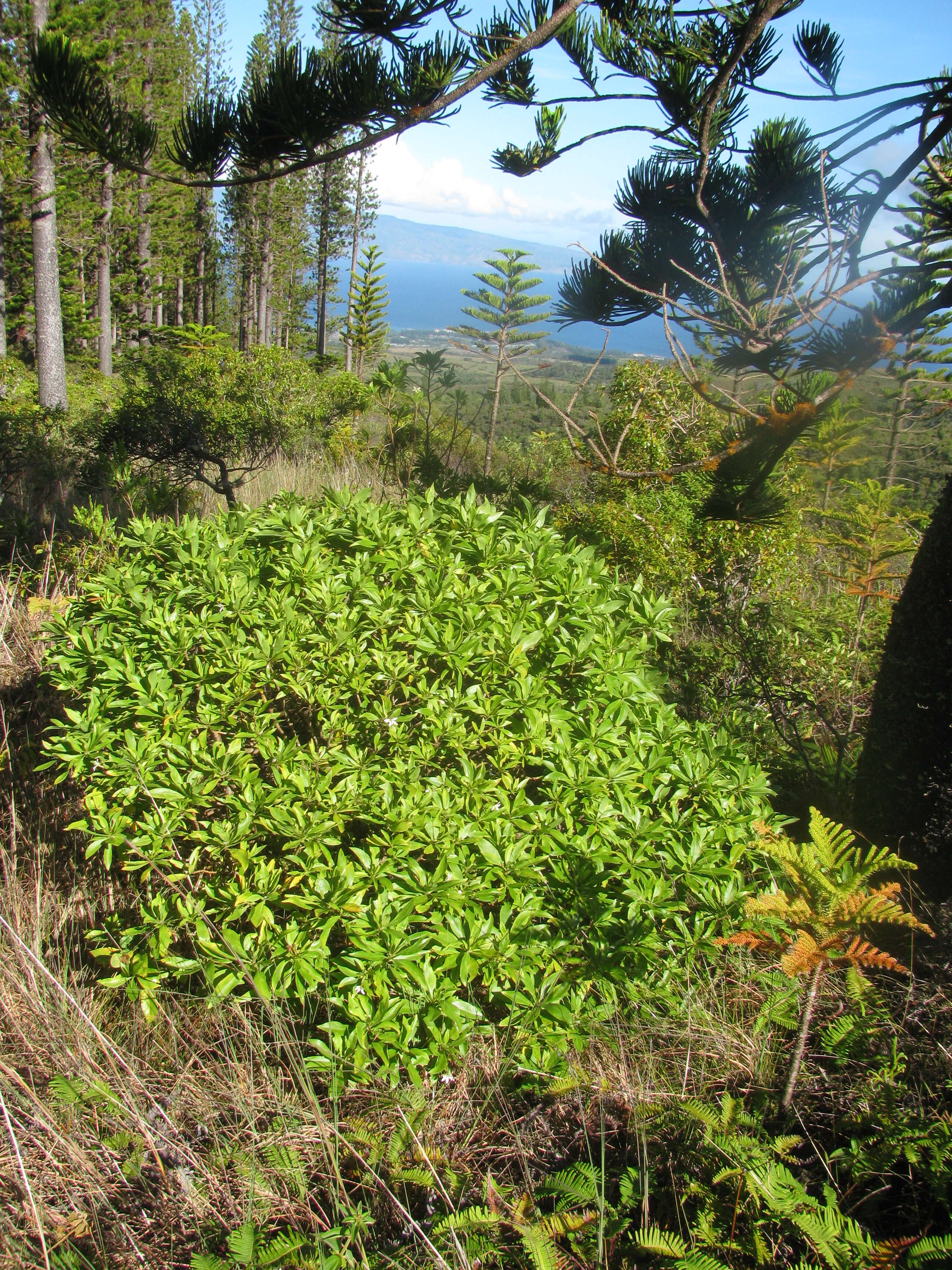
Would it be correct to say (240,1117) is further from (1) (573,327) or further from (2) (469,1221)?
(1) (573,327)

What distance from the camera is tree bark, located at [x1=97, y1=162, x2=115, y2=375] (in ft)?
73.3

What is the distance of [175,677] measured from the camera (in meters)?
2.46

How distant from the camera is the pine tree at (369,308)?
29031 mm

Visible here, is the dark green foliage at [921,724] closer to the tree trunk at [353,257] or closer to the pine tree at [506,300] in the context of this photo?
the pine tree at [506,300]

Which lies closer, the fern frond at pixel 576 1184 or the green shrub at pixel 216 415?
the fern frond at pixel 576 1184

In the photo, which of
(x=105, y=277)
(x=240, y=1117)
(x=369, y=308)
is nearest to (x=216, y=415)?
(x=240, y=1117)

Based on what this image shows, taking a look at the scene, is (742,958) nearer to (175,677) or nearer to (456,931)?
(456,931)

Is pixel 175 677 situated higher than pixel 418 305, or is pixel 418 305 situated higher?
pixel 418 305

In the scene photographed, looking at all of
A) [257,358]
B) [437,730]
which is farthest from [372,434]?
[437,730]

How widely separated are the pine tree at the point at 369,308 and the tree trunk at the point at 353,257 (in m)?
0.14

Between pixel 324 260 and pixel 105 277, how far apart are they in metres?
12.5

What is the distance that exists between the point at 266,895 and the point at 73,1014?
73cm

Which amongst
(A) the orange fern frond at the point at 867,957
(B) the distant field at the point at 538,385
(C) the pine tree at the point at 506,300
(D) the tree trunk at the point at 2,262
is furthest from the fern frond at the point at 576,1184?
(D) the tree trunk at the point at 2,262

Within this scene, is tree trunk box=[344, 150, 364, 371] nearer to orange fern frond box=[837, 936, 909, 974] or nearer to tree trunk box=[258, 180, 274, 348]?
tree trunk box=[258, 180, 274, 348]
